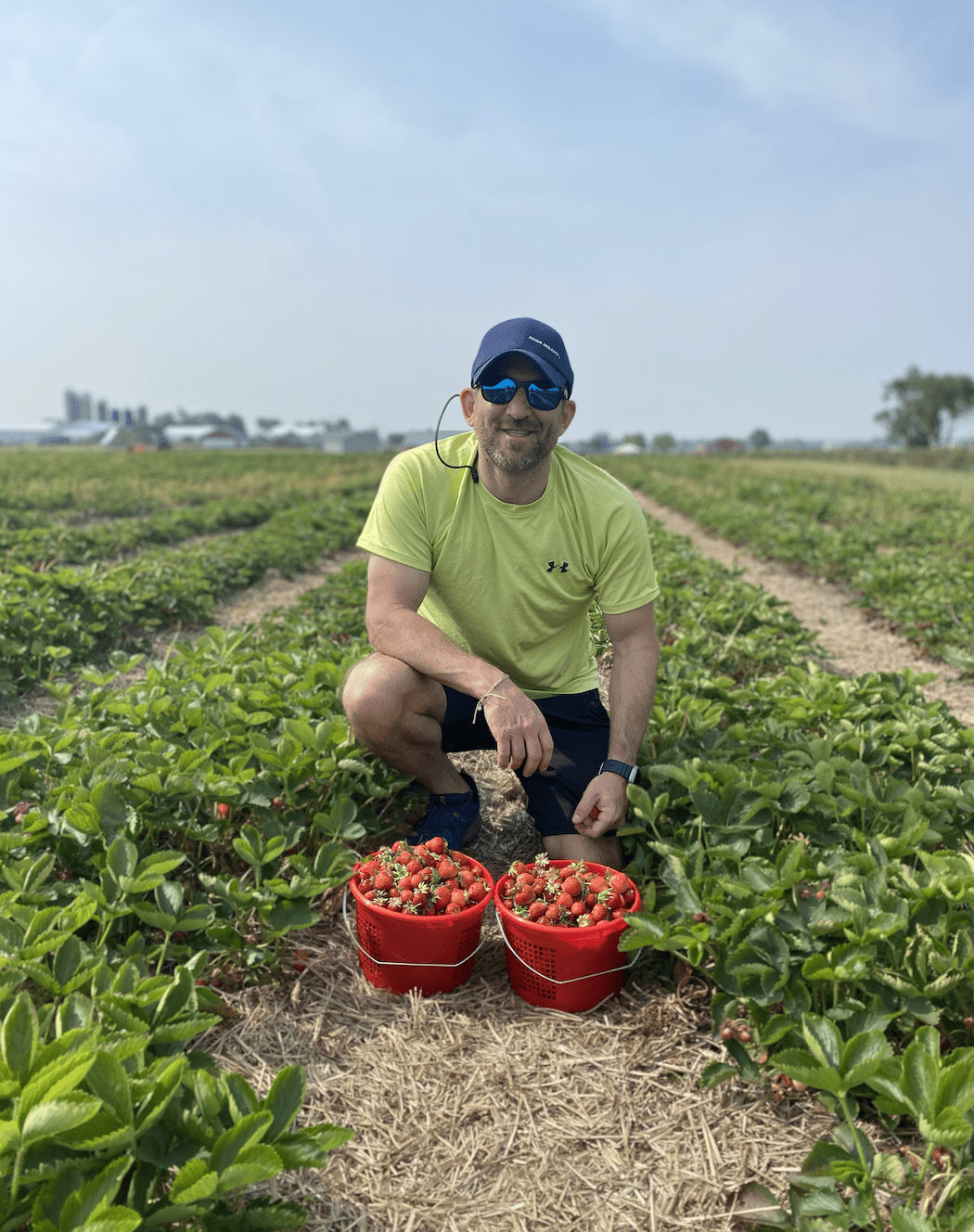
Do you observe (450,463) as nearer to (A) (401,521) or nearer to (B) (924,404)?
(A) (401,521)

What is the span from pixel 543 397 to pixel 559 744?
1265 millimetres

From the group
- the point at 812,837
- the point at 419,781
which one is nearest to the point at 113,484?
the point at 419,781

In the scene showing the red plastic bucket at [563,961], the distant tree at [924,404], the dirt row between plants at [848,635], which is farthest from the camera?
the distant tree at [924,404]

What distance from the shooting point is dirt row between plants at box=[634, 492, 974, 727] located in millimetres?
5750

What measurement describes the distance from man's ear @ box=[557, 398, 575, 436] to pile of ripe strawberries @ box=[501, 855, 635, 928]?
1499 mm

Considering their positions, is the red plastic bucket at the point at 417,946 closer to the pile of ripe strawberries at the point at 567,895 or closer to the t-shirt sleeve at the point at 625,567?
the pile of ripe strawberries at the point at 567,895

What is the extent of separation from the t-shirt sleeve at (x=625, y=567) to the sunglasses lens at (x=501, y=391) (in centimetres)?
58

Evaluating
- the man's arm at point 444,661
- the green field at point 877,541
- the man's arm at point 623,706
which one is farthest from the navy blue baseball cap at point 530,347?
the green field at point 877,541

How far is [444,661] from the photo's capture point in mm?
2637

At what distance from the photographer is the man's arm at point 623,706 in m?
2.56

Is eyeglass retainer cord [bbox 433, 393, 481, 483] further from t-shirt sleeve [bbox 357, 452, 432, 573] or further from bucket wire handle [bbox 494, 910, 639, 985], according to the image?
bucket wire handle [bbox 494, 910, 639, 985]

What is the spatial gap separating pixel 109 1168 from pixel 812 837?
2.03m

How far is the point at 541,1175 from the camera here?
5.88 feet

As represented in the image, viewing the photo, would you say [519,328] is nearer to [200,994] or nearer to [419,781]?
[419,781]
